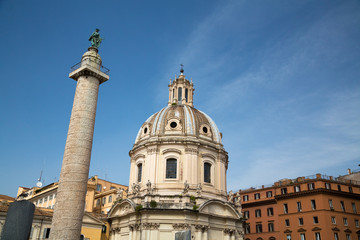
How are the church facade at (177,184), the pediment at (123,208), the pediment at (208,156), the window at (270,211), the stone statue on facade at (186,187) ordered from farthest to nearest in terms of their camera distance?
the window at (270,211)
the pediment at (208,156)
the pediment at (123,208)
the stone statue on facade at (186,187)
the church facade at (177,184)

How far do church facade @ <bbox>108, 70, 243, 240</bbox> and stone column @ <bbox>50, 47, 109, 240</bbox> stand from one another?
15.4 meters

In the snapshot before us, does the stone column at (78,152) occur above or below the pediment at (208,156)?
below

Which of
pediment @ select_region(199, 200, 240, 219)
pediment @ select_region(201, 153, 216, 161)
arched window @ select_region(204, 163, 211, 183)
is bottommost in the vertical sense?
pediment @ select_region(199, 200, 240, 219)

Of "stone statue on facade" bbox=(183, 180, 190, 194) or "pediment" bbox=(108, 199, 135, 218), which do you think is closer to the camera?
"stone statue on facade" bbox=(183, 180, 190, 194)

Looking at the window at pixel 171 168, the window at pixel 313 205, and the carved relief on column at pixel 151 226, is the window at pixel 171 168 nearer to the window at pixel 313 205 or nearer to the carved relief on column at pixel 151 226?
the carved relief on column at pixel 151 226

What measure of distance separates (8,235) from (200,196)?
2674 cm

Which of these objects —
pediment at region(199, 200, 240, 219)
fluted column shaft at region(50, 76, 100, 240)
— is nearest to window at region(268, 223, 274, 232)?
pediment at region(199, 200, 240, 219)

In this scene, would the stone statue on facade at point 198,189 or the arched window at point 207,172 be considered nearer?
the stone statue on facade at point 198,189

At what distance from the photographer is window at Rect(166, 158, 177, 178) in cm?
4166

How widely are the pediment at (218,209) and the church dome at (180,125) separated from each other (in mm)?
8318

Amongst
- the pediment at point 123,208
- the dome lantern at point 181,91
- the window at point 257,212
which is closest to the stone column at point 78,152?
the pediment at point 123,208

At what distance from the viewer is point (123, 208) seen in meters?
41.4

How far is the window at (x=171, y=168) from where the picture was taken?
41.7 m

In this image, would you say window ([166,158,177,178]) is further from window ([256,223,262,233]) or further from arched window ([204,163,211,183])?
window ([256,223,262,233])
